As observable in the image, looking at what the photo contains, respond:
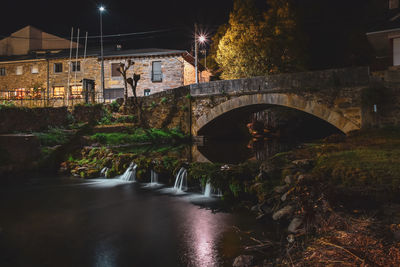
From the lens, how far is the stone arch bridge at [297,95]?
1349 cm

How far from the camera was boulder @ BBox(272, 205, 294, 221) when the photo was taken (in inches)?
230

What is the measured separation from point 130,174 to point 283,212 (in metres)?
7.15

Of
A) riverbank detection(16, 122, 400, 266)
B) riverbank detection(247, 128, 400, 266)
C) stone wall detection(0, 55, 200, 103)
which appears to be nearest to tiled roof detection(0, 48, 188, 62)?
stone wall detection(0, 55, 200, 103)

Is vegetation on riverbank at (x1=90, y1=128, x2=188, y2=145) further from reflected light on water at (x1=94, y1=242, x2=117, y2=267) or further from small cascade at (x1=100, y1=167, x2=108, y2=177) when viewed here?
reflected light on water at (x1=94, y1=242, x2=117, y2=267)

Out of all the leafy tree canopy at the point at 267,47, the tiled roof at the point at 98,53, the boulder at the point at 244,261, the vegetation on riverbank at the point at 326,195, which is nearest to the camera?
the vegetation on riverbank at the point at 326,195

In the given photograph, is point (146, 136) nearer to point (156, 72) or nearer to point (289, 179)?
point (156, 72)

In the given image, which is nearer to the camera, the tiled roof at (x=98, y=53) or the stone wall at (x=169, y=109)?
the stone wall at (x=169, y=109)

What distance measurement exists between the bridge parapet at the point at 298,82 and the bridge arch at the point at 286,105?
416mm

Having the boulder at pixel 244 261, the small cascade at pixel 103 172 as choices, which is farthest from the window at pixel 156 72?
the boulder at pixel 244 261

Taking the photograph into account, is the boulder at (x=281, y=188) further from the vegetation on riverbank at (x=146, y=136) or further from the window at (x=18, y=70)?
the window at (x=18, y=70)

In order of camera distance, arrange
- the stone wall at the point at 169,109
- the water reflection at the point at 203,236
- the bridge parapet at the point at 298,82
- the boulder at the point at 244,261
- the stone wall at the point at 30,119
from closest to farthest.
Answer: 1. the boulder at the point at 244,261
2. the water reflection at the point at 203,236
3. the bridge parapet at the point at 298,82
4. the stone wall at the point at 30,119
5. the stone wall at the point at 169,109

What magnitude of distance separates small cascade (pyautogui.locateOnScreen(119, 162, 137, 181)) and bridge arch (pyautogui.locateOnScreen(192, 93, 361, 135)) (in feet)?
25.4

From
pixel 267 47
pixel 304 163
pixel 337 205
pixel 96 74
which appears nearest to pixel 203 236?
pixel 337 205

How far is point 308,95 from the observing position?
14.7 m
